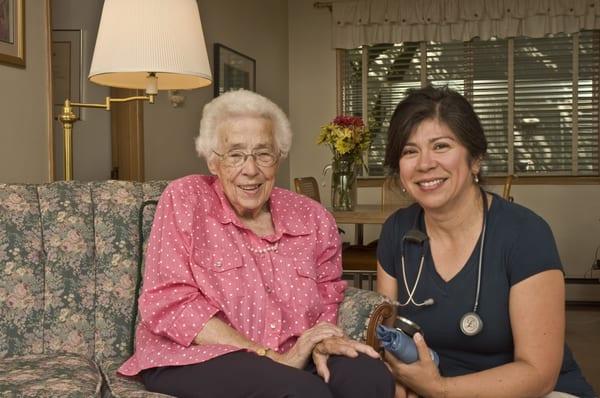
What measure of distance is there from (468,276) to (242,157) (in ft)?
2.35

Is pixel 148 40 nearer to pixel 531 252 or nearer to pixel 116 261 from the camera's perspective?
pixel 116 261

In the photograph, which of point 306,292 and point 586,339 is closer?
point 306,292

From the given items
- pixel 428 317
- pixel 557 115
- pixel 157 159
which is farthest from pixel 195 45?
pixel 557 115

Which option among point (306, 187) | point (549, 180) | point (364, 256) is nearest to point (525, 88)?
point (549, 180)

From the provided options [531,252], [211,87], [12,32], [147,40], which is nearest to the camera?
[531,252]

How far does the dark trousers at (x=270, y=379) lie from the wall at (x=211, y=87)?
7.77 ft

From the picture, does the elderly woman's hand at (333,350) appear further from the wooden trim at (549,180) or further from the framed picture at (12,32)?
the wooden trim at (549,180)

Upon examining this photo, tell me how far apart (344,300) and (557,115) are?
4536mm

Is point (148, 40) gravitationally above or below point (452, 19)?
below

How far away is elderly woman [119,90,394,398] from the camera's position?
1.67m

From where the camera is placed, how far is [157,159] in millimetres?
4059

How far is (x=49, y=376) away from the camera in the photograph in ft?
5.92

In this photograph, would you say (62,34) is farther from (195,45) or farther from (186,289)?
(186,289)

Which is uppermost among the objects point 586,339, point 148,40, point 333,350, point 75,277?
point 148,40
